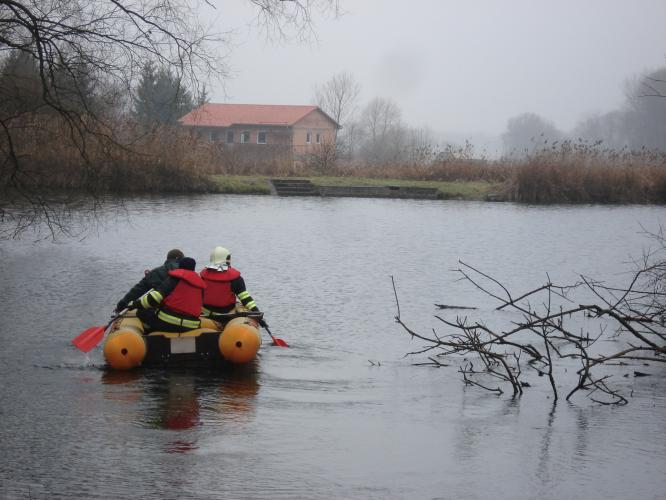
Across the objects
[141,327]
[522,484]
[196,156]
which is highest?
[196,156]

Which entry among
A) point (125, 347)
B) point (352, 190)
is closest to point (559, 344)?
point (125, 347)

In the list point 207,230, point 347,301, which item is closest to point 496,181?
point 207,230

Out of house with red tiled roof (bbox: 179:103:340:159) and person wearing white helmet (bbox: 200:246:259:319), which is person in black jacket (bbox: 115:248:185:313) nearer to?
person wearing white helmet (bbox: 200:246:259:319)

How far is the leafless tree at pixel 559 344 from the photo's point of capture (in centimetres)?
856

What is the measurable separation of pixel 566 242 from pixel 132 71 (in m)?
15.7

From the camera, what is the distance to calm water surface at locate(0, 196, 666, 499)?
22.6 feet

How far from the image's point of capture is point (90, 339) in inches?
415

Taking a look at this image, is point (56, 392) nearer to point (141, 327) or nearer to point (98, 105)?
point (141, 327)

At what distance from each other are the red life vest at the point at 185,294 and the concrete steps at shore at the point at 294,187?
2644cm

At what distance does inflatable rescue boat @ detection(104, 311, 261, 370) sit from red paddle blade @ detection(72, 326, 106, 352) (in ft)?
2.23

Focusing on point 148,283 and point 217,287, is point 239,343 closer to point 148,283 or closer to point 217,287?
point 217,287

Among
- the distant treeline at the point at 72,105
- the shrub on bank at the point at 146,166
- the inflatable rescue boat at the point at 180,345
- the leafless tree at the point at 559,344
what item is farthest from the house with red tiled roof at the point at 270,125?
the inflatable rescue boat at the point at 180,345

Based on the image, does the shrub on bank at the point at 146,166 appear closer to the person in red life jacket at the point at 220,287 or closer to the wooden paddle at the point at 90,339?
the wooden paddle at the point at 90,339

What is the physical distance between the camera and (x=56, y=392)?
356 inches
